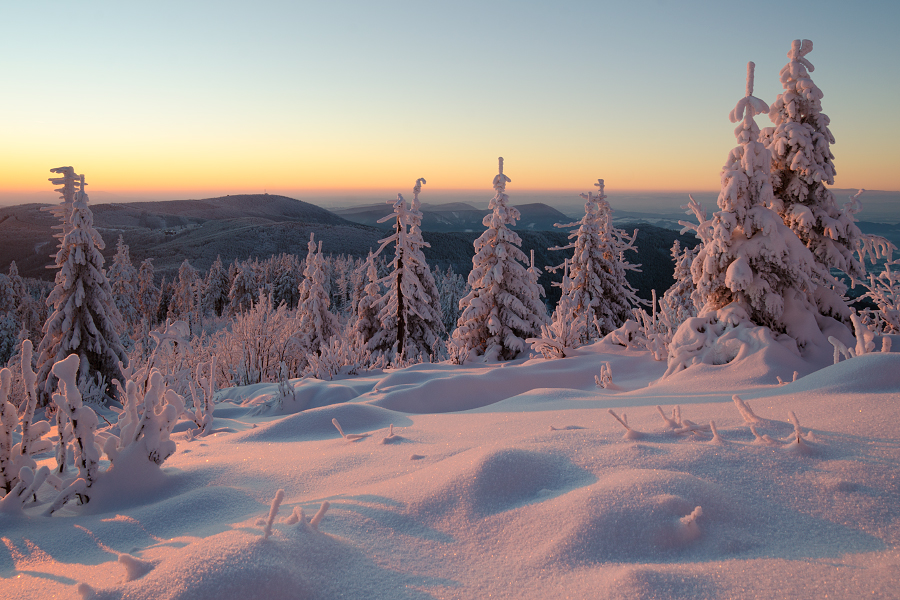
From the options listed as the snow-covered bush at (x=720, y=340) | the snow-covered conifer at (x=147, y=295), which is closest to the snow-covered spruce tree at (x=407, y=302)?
the snow-covered bush at (x=720, y=340)

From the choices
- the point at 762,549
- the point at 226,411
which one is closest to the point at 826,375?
the point at 762,549

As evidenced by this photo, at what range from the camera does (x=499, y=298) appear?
17.4 meters

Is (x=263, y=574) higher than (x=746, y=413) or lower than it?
lower

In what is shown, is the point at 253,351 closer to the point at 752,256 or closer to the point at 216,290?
the point at 752,256

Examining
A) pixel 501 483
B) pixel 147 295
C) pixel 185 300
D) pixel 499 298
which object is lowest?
pixel 185 300

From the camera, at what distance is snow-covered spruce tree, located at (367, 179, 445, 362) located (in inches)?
797

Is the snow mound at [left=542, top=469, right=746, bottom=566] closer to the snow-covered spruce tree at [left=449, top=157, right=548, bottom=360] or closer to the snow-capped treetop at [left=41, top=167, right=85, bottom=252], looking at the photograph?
the snow-covered spruce tree at [left=449, top=157, right=548, bottom=360]

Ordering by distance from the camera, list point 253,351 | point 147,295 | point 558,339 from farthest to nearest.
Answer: point 147,295 → point 253,351 → point 558,339

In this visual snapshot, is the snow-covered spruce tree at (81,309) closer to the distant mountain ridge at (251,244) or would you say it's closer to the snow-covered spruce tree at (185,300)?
the snow-covered spruce tree at (185,300)

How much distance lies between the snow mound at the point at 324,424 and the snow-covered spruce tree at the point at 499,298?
1242 cm

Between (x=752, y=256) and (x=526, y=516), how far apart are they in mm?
6080

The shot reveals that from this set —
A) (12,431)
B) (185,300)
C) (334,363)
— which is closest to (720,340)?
(334,363)

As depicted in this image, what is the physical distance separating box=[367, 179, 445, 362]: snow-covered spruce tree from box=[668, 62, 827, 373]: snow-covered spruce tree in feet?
45.9

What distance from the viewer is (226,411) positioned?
6.21 meters
